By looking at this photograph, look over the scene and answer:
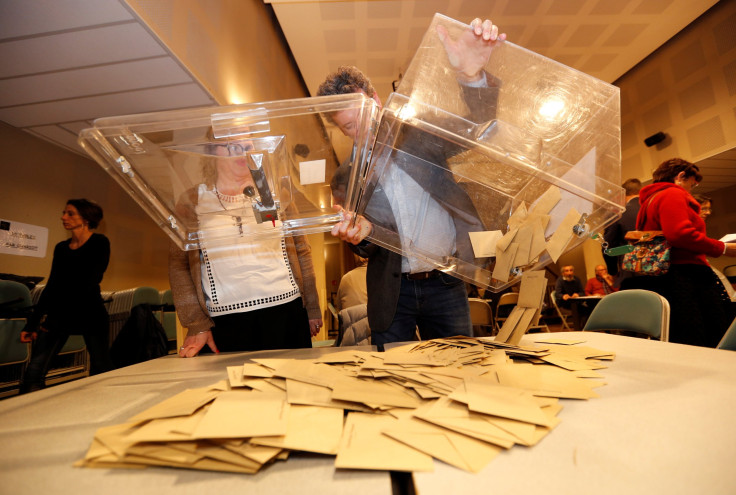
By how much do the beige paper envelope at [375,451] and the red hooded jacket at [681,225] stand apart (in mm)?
1870

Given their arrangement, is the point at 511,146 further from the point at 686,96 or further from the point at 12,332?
the point at 686,96

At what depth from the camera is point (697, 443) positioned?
14.7 inches

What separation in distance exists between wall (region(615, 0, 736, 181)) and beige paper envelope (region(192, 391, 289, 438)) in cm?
554

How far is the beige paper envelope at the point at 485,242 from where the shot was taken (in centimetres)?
94

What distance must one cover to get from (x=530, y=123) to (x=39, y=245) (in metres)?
3.66

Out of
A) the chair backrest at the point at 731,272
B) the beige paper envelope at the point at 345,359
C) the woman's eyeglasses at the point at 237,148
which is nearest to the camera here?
the beige paper envelope at the point at 345,359

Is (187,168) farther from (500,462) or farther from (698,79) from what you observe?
(698,79)

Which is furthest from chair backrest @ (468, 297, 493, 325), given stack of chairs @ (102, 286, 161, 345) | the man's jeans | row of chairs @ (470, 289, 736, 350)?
stack of chairs @ (102, 286, 161, 345)

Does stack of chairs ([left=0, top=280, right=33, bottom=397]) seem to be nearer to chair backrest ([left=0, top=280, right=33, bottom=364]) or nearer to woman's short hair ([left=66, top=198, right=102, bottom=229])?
chair backrest ([left=0, top=280, right=33, bottom=364])

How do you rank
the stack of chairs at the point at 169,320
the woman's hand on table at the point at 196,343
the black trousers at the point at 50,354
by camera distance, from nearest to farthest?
1. the woman's hand on table at the point at 196,343
2. the black trousers at the point at 50,354
3. the stack of chairs at the point at 169,320

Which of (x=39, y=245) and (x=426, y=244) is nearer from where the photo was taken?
→ (x=426, y=244)

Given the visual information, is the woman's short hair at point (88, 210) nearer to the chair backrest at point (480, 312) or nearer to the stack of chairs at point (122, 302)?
the stack of chairs at point (122, 302)

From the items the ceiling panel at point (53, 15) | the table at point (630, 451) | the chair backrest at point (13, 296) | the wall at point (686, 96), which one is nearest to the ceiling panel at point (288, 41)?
the ceiling panel at point (53, 15)

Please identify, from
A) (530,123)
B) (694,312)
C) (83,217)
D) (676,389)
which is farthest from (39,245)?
(694,312)
